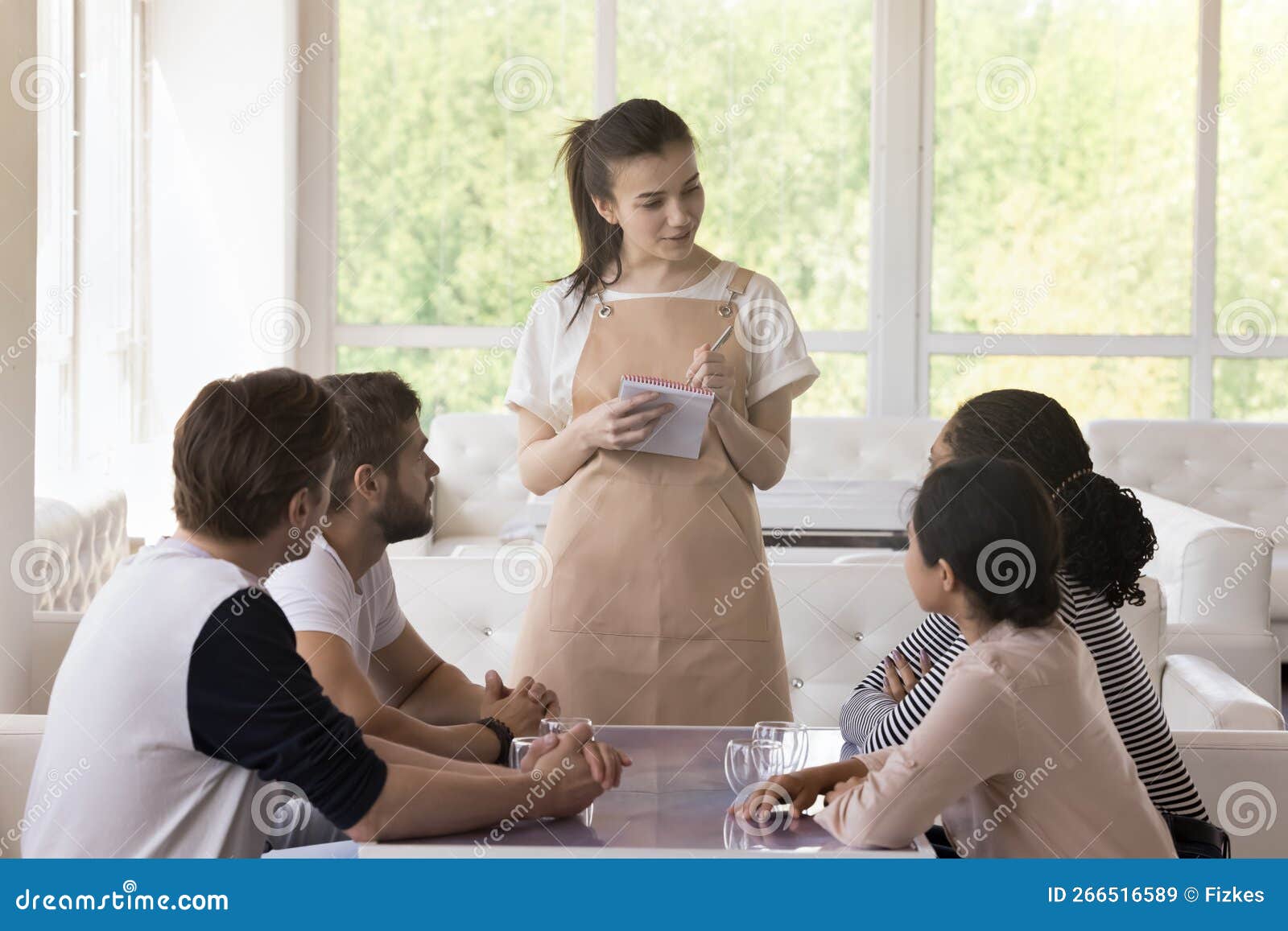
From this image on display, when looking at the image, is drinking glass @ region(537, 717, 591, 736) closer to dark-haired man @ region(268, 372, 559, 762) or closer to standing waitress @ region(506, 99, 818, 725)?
dark-haired man @ region(268, 372, 559, 762)

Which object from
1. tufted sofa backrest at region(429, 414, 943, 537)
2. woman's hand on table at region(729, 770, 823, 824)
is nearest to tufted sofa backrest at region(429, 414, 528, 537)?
tufted sofa backrest at region(429, 414, 943, 537)

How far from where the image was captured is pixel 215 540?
1.58 metres

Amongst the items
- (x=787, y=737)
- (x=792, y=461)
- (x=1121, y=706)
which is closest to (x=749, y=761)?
(x=787, y=737)

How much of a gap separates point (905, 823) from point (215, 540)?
0.84 metres

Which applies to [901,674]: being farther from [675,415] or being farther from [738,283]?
[738,283]

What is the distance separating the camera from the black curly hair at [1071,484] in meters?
1.88

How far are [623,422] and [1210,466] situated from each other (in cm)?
405

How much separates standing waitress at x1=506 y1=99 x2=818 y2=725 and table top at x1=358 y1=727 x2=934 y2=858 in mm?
392

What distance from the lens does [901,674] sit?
197 centimetres

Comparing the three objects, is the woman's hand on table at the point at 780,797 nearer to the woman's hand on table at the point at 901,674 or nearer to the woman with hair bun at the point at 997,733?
the woman with hair bun at the point at 997,733

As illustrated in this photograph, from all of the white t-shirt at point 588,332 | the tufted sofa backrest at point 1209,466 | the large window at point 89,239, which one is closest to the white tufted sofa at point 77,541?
the large window at point 89,239

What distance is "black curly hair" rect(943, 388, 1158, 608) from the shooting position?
1.88 meters

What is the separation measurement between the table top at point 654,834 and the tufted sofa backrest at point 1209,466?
4136 millimetres

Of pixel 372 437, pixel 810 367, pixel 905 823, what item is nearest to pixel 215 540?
pixel 372 437
